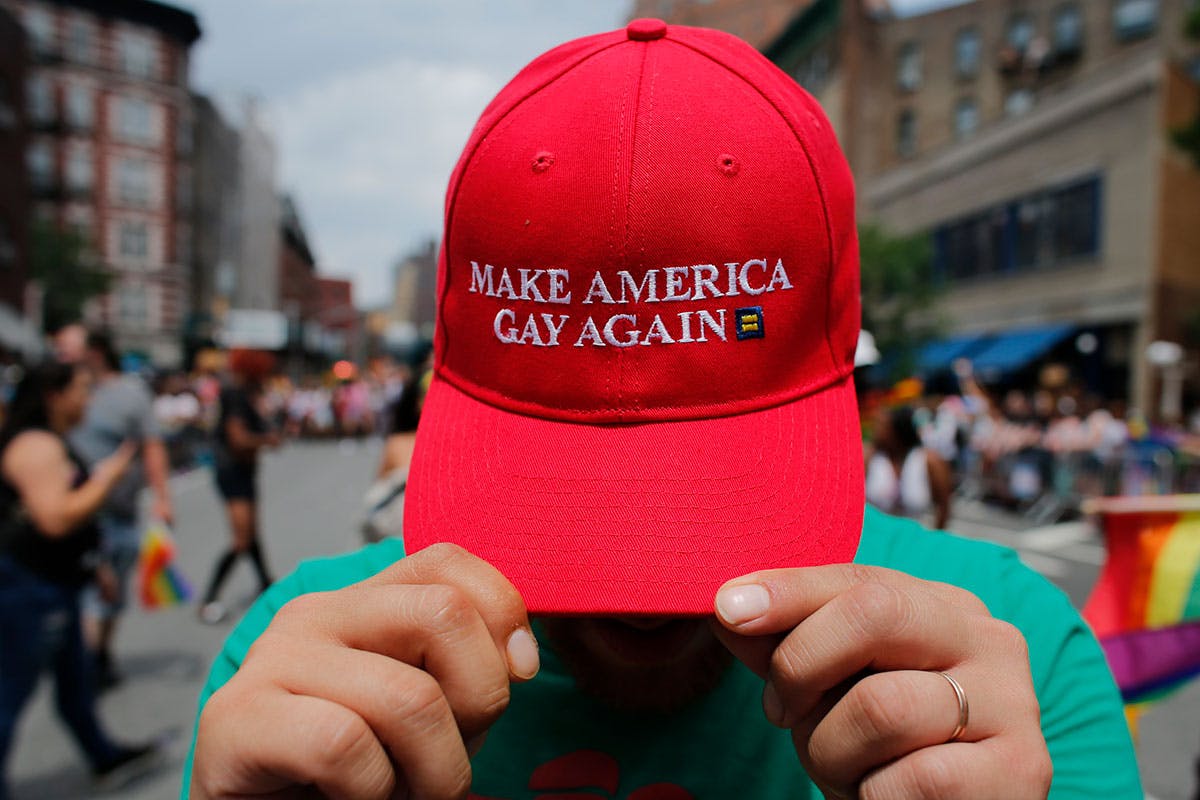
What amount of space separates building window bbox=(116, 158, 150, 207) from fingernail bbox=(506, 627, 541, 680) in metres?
55.0

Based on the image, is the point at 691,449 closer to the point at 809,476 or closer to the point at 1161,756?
the point at 809,476

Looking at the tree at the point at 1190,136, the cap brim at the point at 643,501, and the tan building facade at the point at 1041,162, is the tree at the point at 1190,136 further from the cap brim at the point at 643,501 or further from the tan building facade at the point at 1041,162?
the cap brim at the point at 643,501

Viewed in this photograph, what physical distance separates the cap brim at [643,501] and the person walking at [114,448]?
179 inches

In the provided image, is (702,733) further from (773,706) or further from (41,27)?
(41,27)

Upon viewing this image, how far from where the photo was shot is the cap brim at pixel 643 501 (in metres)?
0.96

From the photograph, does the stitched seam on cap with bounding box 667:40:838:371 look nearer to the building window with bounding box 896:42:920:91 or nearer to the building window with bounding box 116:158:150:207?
the building window with bounding box 896:42:920:91

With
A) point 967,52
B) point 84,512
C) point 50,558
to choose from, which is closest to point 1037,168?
point 967,52

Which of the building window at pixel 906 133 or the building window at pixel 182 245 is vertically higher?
the building window at pixel 906 133

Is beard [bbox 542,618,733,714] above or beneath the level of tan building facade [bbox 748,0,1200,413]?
beneath

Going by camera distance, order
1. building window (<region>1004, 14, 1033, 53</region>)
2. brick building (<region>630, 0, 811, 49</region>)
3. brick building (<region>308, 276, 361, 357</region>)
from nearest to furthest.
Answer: building window (<region>1004, 14, 1033, 53</region>) < brick building (<region>630, 0, 811, 49</region>) < brick building (<region>308, 276, 361, 357</region>)

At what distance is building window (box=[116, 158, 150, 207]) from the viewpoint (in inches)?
1870

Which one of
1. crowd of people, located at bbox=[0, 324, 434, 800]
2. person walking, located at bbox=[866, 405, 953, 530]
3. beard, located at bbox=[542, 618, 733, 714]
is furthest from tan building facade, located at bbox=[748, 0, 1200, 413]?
beard, located at bbox=[542, 618, 733, 714]

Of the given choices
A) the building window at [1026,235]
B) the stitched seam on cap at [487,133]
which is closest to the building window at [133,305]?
the building window at [1026,235]

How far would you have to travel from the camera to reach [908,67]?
36375 millimetres
